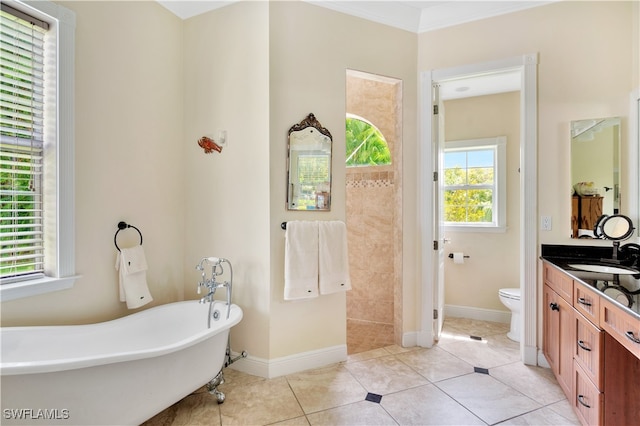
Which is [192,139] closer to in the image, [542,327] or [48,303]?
[48,303]

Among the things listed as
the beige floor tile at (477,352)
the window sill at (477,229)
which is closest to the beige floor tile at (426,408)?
the beige floor tile at (477,352)

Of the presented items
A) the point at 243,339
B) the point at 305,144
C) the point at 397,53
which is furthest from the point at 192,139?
the point at 397,53

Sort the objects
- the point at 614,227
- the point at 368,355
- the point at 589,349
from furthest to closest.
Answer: the point at 368,355 < the point at 614,227 < the point at 589,349

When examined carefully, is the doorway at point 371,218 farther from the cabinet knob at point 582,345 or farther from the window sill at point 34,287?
the window sill at point 34,287

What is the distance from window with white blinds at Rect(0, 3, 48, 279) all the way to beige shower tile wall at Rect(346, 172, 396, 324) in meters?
2.67

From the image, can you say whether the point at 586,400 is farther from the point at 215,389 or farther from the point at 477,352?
the point at 215,389

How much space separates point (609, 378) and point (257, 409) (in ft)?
6.07

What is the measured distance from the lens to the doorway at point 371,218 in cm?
330

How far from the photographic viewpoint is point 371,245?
3486 millimetres

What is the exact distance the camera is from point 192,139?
2.61m

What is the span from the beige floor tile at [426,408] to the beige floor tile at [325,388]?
0.72 ft

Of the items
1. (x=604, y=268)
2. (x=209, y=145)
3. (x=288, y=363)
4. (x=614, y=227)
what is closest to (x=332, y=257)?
(x=288, y=363)

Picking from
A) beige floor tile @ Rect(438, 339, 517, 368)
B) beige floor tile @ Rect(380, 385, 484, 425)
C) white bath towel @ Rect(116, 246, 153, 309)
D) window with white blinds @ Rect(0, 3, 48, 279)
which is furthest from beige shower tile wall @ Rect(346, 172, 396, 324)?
window with white blinds @ Rect(0, 3, 48, 279)

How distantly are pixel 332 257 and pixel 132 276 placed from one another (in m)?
1.43
